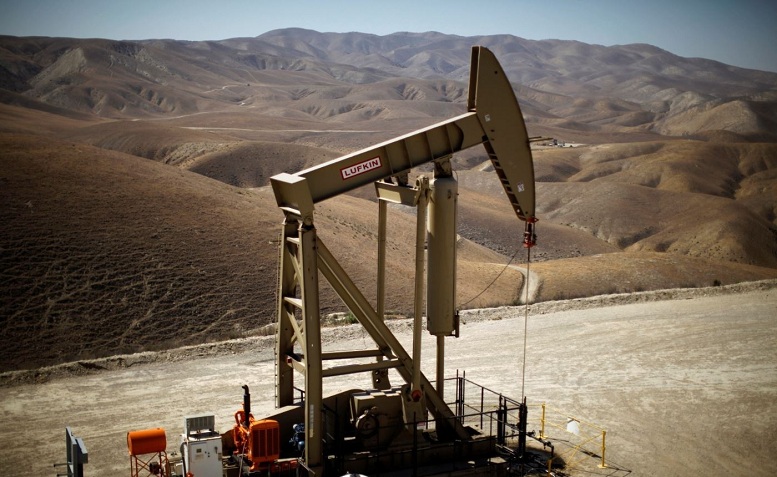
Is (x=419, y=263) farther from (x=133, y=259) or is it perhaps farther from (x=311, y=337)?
(x=133, y=259)

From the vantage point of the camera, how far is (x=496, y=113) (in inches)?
549

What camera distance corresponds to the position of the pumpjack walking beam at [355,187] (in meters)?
12.4

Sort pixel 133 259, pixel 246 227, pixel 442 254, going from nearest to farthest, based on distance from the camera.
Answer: pixel 442 254
pixel 133 259
pixel 246 227

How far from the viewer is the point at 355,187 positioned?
43.2 feet

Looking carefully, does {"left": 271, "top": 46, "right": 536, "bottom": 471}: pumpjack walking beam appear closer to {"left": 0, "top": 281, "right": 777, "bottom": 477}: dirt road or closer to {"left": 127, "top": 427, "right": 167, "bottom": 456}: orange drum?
{"left": 127, "top": 427, "right": 167, "bottom": 456}: orange drum

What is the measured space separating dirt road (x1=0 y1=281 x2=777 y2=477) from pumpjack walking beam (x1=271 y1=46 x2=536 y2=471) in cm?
493

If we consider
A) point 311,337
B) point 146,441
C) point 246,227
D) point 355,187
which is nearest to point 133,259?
point 246,227

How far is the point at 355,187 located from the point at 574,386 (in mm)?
10974

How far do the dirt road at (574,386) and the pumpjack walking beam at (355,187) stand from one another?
493cm

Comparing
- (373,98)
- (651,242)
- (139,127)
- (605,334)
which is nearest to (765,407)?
(605,334)

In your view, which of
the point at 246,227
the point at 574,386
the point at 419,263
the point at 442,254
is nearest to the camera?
the point at 419,263

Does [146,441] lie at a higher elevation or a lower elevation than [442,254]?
lower

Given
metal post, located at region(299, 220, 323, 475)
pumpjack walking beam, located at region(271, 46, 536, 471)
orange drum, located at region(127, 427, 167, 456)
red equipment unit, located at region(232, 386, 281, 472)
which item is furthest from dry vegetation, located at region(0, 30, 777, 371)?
orange drum, located at region(127, 427, 167, 456)

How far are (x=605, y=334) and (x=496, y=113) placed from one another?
49.6 feet
